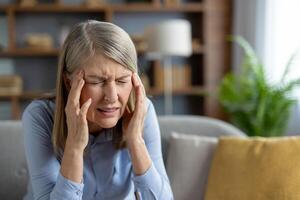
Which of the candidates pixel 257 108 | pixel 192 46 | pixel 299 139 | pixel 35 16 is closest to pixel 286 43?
pixel 257 108

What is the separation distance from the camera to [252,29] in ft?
12.0

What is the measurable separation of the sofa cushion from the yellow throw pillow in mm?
55

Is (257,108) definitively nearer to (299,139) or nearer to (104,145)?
(299,139)

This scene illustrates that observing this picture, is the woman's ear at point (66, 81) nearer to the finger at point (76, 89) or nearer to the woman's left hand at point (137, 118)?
the finger at point (76, 89)

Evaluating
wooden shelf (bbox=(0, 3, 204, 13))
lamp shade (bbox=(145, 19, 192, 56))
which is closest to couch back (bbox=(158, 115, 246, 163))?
lamp shade (bbox=(145, 19, 192, 56))

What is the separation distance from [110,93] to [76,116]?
11 cm

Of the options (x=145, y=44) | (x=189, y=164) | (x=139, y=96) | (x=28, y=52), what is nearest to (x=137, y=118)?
(x=139, y=96)

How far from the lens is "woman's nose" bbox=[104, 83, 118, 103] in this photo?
1188 millimetres

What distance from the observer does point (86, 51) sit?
3.88ft

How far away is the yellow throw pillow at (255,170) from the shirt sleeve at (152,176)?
0.35 metres

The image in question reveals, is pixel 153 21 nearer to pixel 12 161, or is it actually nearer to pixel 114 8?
pixel 114 8

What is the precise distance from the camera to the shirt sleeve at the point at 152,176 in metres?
1.29

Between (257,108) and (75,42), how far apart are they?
2.10m

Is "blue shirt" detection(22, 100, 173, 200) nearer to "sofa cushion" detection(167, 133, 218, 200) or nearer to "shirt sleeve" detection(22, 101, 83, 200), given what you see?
"shirt sleeve" detection(22, 101, 83, 200)
